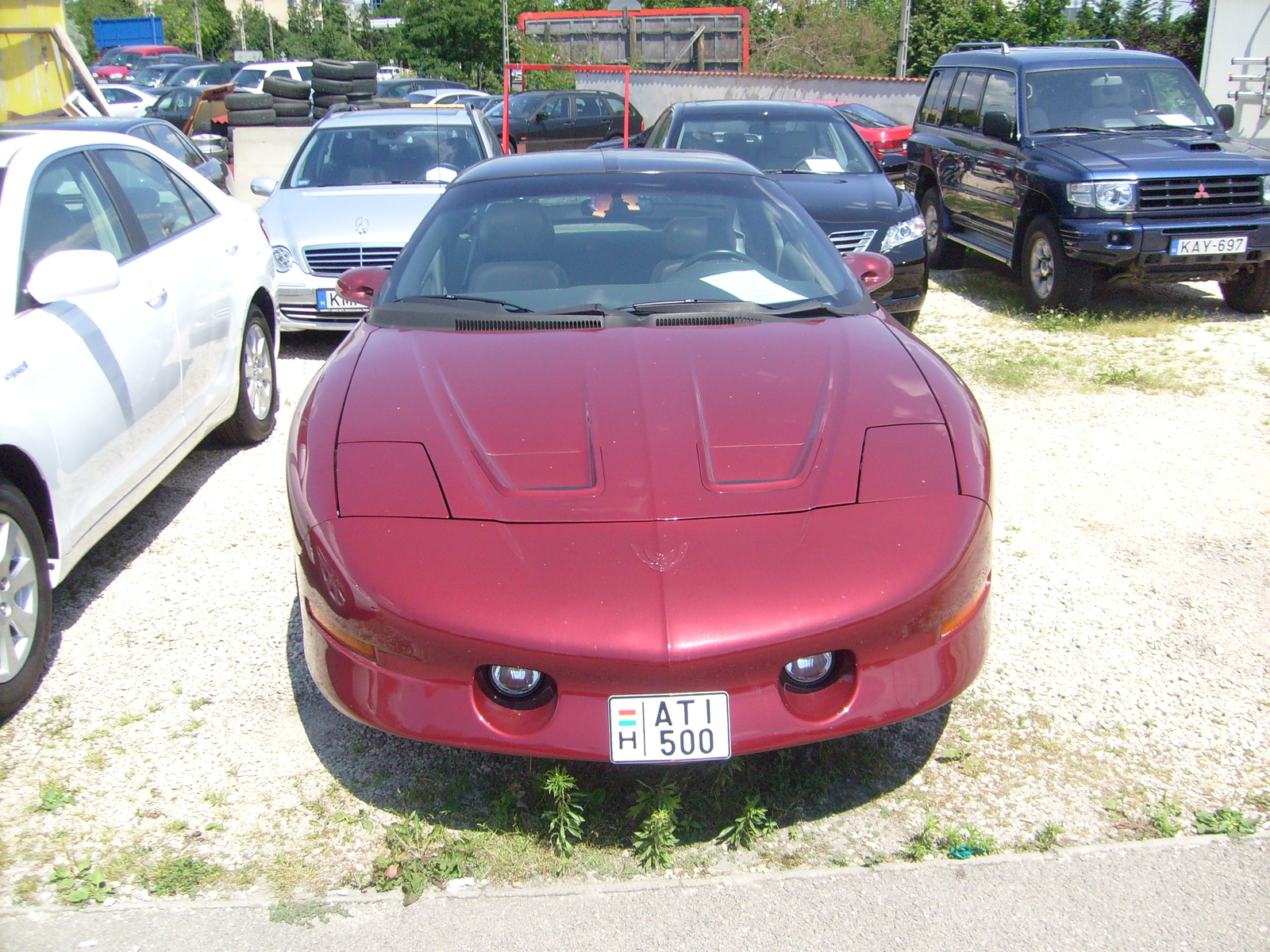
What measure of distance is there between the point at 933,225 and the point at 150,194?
7.61 m

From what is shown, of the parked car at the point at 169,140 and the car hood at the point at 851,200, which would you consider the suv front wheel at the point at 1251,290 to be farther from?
the parked car at the point at 169,140

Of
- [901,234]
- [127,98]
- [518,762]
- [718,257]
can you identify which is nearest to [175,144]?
[901,234]

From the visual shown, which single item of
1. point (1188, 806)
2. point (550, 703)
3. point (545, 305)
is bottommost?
point (1188, 806)

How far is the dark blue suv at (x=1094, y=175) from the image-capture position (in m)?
7.71

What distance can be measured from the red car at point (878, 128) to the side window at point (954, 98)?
605cm

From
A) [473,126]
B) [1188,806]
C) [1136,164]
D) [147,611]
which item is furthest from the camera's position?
[473,126]

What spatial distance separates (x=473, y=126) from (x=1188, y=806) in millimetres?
7777

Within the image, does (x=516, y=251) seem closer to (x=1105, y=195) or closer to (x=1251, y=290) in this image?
(x=1105, y=195)

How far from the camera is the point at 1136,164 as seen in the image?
7789mm

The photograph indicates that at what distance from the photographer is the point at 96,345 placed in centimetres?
381

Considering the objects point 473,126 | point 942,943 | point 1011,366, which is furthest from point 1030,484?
point 473,126

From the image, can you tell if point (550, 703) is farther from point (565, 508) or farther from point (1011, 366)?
point (1011, 366)

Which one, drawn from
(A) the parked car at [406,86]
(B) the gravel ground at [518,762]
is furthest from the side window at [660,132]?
(A) the parked car at [406,86]

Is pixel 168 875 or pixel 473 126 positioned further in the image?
pixel 473 126
